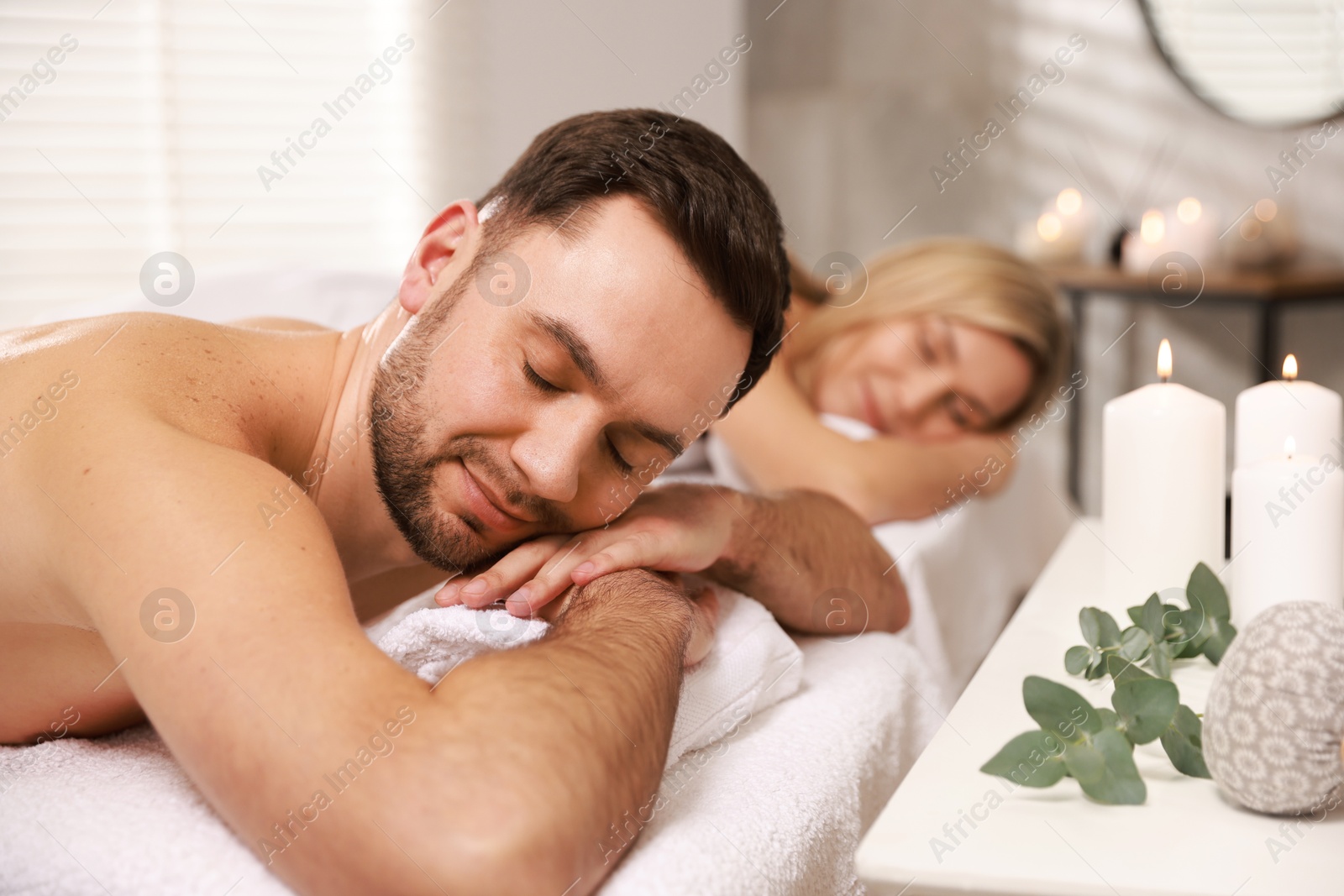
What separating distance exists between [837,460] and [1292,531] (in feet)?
2.77

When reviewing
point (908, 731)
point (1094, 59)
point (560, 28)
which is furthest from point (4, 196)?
point (1094, 59)

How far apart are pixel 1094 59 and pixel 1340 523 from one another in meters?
2.65

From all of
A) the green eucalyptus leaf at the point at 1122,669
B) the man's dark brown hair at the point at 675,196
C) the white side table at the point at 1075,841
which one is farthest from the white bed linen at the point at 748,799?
the man's dark brown hair at the point at 675,196

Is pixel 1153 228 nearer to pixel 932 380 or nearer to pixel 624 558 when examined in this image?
pixel 932 380

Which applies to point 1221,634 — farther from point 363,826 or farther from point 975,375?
point 975,375

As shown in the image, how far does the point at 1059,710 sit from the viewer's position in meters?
0.67

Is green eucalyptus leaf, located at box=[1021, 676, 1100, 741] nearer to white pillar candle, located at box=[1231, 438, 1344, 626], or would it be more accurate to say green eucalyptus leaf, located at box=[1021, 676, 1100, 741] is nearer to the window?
white pillar candle, located at box=[1231, 438, 1344, 626]

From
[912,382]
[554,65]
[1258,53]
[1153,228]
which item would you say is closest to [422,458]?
[912,382]

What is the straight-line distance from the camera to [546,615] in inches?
34.7

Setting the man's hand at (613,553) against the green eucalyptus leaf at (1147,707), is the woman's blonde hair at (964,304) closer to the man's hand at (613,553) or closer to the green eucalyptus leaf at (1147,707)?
the man's hand at (613,553)

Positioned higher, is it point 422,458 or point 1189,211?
point 422,458

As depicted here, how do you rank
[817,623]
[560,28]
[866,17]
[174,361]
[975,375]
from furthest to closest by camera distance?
1. [866,17]
2. [560,28]
3. [975,375]
4. [817,623]
5. [174,361]

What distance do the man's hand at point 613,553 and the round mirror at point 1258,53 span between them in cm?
242

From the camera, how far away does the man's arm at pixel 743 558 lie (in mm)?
876
